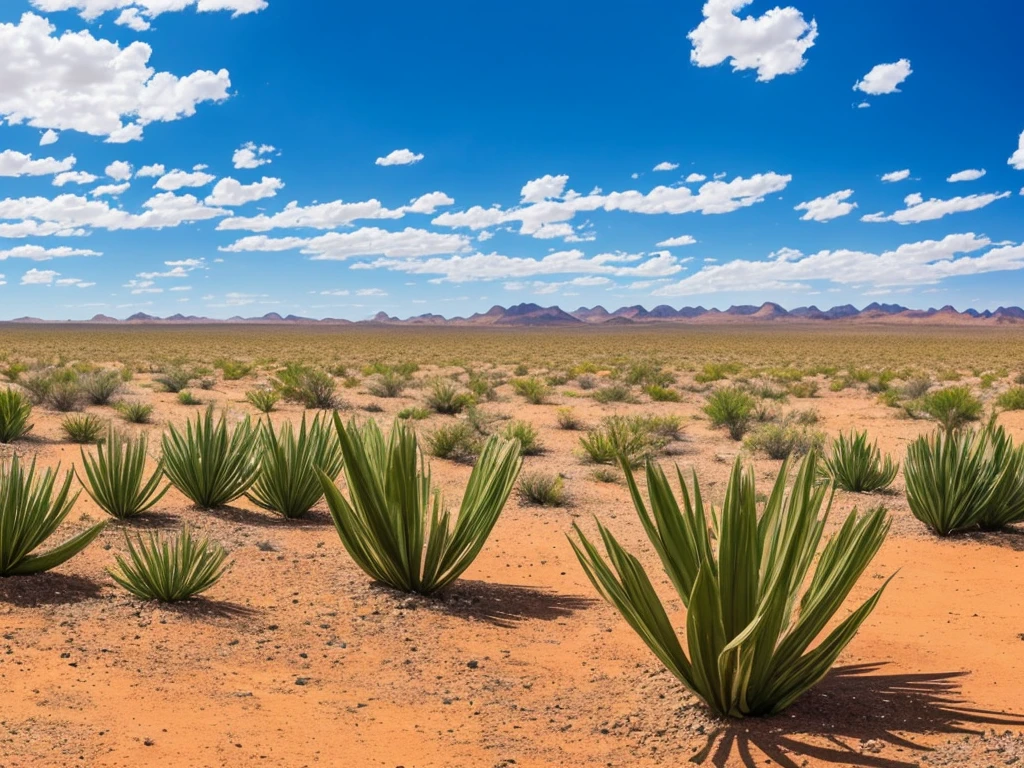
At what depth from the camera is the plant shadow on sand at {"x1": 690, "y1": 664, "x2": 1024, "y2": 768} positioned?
329 centimetres

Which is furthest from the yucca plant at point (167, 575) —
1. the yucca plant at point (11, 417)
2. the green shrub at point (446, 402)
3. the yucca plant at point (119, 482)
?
the green shrub at point (446, 402)

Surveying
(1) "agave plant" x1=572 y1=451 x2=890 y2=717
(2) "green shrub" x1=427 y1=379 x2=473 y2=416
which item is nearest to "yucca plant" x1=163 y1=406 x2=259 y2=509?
(1) "agave plant" x1=572 y1=451 x2=890 y2=717

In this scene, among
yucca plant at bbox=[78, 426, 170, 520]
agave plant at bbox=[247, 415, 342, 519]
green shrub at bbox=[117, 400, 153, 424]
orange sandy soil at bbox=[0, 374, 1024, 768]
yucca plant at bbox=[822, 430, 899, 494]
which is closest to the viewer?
orange sandy soil at bbox=[0, 374, 1024, 768]

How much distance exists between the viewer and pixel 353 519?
18.2 feet

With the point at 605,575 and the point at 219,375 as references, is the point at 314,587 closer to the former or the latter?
the point at 605,575

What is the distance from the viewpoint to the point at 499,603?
5.82 meters

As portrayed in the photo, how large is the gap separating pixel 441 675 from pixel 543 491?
5162 mm

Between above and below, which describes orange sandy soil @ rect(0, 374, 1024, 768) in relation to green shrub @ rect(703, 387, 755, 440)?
below

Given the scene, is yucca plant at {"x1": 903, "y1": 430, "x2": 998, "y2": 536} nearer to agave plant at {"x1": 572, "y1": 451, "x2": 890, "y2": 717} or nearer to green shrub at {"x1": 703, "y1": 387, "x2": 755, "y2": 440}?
agave plant at {"x1": 572, "y1": 451, "x2": 890, "y2": 717}

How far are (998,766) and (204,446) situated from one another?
6.81 m

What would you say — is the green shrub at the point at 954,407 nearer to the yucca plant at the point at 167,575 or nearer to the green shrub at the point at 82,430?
the yucca plant at the point at 167,575

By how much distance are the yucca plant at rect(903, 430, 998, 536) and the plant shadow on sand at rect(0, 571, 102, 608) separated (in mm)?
7079

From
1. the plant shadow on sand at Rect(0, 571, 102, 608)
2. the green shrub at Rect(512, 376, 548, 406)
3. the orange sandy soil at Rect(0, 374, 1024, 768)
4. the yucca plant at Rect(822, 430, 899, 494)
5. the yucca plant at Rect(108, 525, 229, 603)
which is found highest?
the green shrub at Rect(512, 376, 548, 406)

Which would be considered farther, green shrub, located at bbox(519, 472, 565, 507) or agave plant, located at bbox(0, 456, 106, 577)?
green shrub, located at bbox(519, 472, 565, 507)
